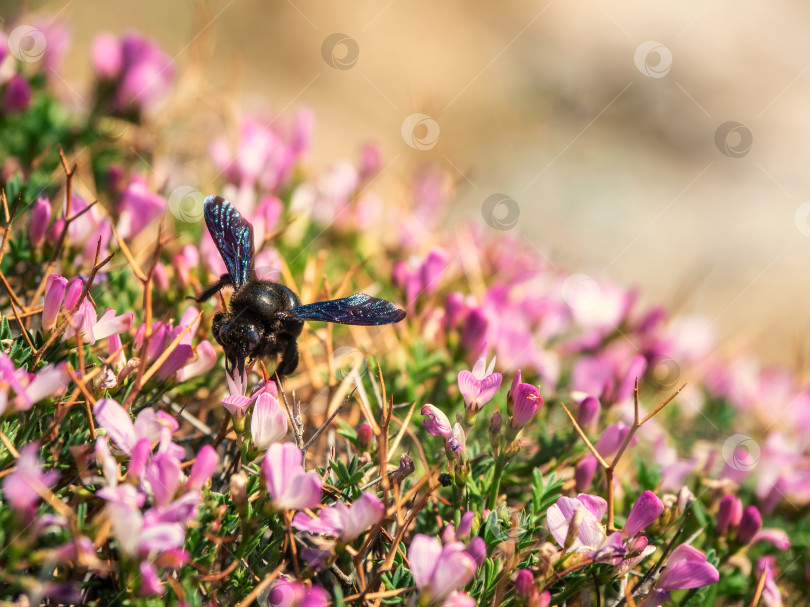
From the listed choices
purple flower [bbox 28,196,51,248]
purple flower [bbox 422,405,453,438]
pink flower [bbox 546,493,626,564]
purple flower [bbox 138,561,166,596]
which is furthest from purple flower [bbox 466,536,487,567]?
purple flower [bbox 28,196,51,248]

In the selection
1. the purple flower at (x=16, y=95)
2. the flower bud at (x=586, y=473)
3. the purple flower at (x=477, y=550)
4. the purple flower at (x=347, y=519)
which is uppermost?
the flower bud at (x=586, y=473)

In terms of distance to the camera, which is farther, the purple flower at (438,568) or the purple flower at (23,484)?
the purple flower at (438,568)

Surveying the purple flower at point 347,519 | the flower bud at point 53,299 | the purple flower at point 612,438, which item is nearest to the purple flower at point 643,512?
the purple flower at point 612,438

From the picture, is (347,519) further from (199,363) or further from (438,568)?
(199,363)

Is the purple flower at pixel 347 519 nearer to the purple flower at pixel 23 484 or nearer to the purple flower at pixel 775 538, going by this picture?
the purple flower at pixel 23 484

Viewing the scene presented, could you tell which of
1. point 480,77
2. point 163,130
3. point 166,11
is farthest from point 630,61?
point 163,130

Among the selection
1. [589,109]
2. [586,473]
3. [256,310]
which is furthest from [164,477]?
[589,109]
